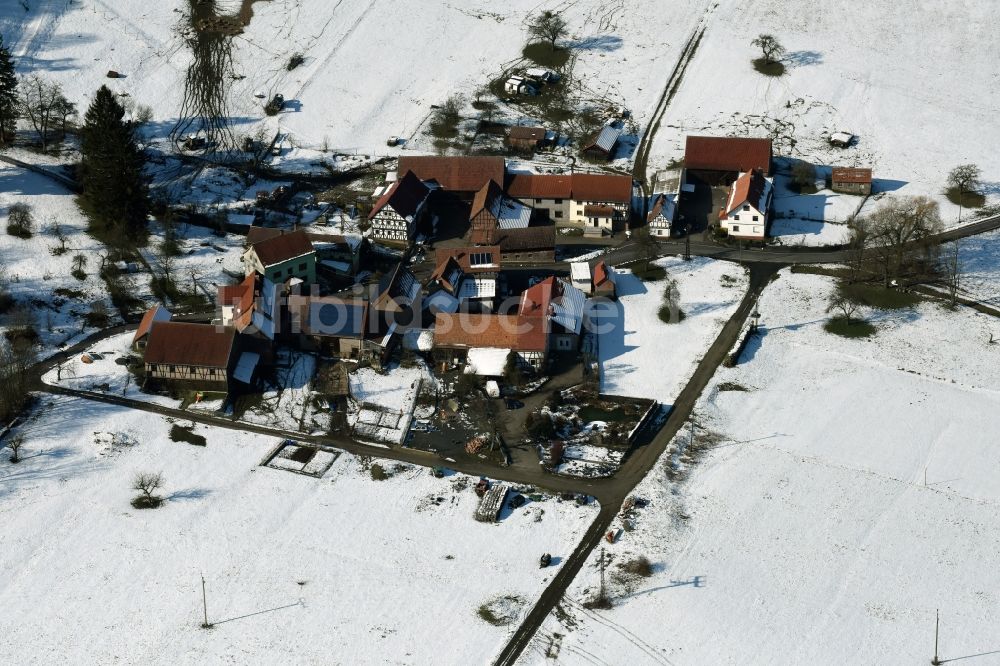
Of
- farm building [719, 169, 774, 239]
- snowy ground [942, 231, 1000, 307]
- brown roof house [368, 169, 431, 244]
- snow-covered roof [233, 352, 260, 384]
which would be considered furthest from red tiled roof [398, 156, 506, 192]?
snowy ground [942, 231, 1000, 307]

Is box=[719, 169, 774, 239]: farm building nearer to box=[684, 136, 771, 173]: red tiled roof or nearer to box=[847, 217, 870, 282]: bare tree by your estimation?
box=[684, 136, 771, 173]: red tiled roof

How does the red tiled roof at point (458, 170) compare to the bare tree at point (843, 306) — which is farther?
the red tiled roof at point (458, 170)

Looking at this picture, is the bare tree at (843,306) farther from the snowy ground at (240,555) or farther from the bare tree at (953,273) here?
the snowy ground at (240,555)

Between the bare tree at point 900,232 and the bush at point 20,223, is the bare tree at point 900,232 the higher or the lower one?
the higher one

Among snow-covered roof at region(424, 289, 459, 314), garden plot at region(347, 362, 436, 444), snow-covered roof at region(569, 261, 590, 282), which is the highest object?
snow-covered roof at region(569, 261, 590, 282)

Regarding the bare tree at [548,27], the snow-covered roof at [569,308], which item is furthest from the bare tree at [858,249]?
the bare tree at [548,27]

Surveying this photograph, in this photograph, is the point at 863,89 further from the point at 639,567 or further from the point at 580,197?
the point at 639,567

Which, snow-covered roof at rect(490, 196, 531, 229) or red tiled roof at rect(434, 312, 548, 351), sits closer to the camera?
red tiled roof at rect(434, 312, 548, 351)
